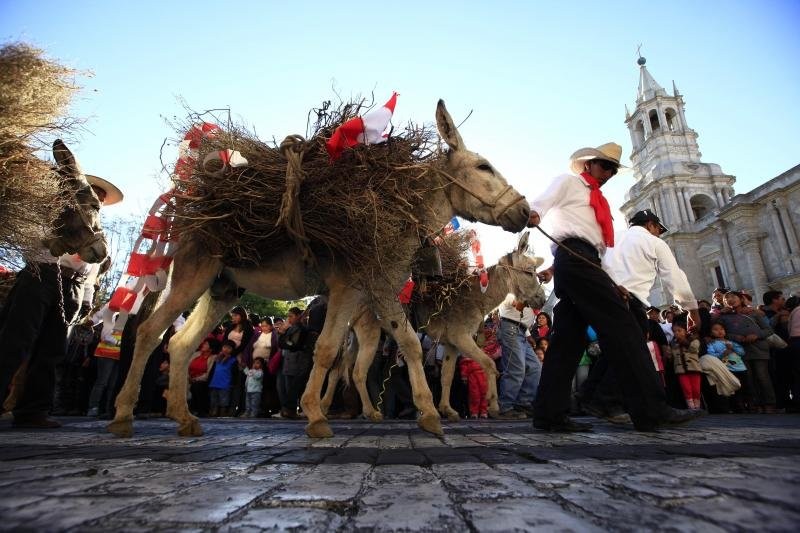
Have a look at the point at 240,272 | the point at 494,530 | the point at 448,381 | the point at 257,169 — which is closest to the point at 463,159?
the point at 257,169

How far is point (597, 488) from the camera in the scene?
54.1 inches

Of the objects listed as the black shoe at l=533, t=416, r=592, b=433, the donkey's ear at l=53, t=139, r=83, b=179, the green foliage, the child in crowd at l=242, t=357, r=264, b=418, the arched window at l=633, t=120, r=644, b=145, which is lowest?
the black shoe at l=533, t=416, r=592, b=433

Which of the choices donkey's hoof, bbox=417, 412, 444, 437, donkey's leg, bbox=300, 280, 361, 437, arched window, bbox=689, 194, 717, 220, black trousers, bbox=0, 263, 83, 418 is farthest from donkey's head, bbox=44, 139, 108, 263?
arched window, bbox=689, 194, 717, 220

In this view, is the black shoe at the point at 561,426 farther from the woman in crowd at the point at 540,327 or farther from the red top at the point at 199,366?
the red top at the point at 199,366

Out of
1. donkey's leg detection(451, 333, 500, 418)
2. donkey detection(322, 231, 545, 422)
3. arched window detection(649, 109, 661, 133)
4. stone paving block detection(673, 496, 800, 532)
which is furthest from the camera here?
arched window detection(649, 109, 661, 133)

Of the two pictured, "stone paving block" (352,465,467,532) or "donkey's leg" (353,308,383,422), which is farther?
"donkey's leg" (353,308,383,422)

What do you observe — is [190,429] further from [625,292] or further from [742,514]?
Answer: [625,292]

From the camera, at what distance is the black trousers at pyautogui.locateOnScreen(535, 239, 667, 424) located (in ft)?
12.1

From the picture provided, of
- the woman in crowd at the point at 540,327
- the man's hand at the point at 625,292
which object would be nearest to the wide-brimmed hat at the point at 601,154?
the man's hand at the point at 625,292

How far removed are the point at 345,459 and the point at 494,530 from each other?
1398mm

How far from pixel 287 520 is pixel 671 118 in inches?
2728

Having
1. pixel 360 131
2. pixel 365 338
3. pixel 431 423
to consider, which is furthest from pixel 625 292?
pixel 365 338

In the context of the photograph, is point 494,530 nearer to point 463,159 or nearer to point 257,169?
point 257,169

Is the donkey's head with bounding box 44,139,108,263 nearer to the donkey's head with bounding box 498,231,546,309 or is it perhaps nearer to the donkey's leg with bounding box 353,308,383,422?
the donkey's leg with bounding box 353,308,383,422
